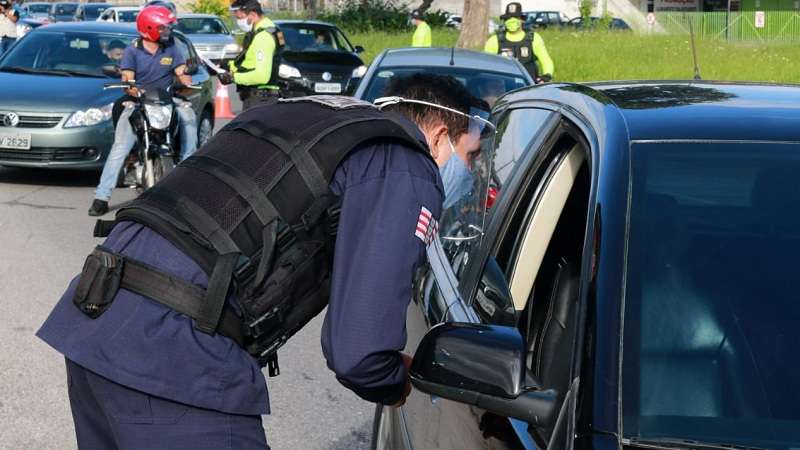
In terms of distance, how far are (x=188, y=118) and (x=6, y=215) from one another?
1804 millimetres

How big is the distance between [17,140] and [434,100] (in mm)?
9499

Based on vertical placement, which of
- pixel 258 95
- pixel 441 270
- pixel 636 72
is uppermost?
pixel 441 270

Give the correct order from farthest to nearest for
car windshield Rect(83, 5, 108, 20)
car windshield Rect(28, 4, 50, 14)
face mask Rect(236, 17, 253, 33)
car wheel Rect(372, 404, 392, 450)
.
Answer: car windshield Rect(28, 4, 50, 14), car windshield Rect(83, 5, 108, 20), face mask Rect(236, 17, 253, 33), car wheel Rect(372, 404, 392, 450)

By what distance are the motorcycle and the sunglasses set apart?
737 centimetres

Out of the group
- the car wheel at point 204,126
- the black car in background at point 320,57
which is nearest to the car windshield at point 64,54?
the car wheel at point 204,126

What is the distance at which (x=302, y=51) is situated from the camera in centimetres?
2064

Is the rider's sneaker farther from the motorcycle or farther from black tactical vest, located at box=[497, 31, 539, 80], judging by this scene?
black tactical vest, located at box=[497, 31, 539, 80]

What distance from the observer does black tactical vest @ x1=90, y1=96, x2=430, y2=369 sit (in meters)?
2.67

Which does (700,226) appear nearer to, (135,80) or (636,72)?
(135,80)

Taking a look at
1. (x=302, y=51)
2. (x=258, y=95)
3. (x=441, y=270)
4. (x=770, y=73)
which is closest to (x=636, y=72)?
(x=770, y=73)

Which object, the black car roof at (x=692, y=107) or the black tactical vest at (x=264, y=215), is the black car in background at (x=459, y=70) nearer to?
the black car roof at (x=692, y=107)

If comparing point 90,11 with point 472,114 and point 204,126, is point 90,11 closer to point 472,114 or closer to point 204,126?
point 204,126

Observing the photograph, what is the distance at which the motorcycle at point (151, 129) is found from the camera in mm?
10992

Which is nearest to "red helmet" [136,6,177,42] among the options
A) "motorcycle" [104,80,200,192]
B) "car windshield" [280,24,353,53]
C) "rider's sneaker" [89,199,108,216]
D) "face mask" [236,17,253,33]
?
"motorcycle" [104,80,200,192]
